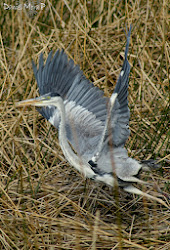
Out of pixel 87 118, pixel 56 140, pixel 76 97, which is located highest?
pixel 76 97

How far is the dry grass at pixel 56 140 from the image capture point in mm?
1976

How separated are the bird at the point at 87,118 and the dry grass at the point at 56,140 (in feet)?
0.49

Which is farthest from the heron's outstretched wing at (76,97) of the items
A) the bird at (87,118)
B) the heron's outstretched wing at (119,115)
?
the heron's outstretched wing at (119,115)

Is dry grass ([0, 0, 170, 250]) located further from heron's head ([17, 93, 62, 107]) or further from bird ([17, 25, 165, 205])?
heron's head ([17, 93, 62, 107])

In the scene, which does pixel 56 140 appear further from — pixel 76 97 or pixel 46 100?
pixel 46 100

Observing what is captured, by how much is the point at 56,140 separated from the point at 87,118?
0.43 metres

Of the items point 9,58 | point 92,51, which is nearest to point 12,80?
point 9,58

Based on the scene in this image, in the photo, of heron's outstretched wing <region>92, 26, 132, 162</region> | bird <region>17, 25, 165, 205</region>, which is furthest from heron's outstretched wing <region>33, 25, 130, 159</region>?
heron's outstretched wing <region>92, 26, 132, 162</region>

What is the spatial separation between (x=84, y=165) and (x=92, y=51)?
52.1 inches

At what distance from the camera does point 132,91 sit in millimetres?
2816

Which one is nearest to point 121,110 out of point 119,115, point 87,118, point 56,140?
point 119,115

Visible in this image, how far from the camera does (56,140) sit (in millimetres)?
2654

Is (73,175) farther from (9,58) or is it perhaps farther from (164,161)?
(9,58)

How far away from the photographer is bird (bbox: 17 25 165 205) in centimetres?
199
